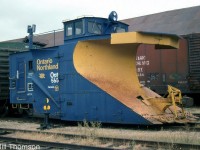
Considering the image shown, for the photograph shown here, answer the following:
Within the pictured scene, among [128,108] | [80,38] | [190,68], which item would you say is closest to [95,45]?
[80,38]

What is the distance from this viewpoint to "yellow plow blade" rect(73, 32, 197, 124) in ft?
33.5

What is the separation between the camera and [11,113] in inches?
617

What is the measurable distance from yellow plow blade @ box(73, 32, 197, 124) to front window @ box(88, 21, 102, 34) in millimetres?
619

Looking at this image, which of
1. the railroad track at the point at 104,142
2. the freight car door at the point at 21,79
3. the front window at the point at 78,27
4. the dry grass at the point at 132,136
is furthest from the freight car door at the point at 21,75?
the railroad track at the point at 104,142

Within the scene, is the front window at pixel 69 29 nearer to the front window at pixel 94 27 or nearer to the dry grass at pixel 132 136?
the front window at pixel 94 27

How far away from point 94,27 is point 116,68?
1.53m

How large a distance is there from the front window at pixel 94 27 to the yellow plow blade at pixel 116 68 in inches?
24.4

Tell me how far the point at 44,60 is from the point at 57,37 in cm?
2141

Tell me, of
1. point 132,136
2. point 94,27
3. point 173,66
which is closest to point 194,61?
point 173,66

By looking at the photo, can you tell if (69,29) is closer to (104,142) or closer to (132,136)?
(132,136)

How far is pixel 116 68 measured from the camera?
1098 cm

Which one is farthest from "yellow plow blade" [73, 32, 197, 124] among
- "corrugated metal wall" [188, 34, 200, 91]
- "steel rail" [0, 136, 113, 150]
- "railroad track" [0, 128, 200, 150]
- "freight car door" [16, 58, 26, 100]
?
"corrugated metal wall" [188, 34, 200, 91]

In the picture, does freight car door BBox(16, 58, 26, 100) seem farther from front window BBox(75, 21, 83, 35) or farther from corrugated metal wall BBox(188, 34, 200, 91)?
corrugated metal wall BBox(188, 34, 200, 91)

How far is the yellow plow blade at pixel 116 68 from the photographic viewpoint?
33.5 feet
